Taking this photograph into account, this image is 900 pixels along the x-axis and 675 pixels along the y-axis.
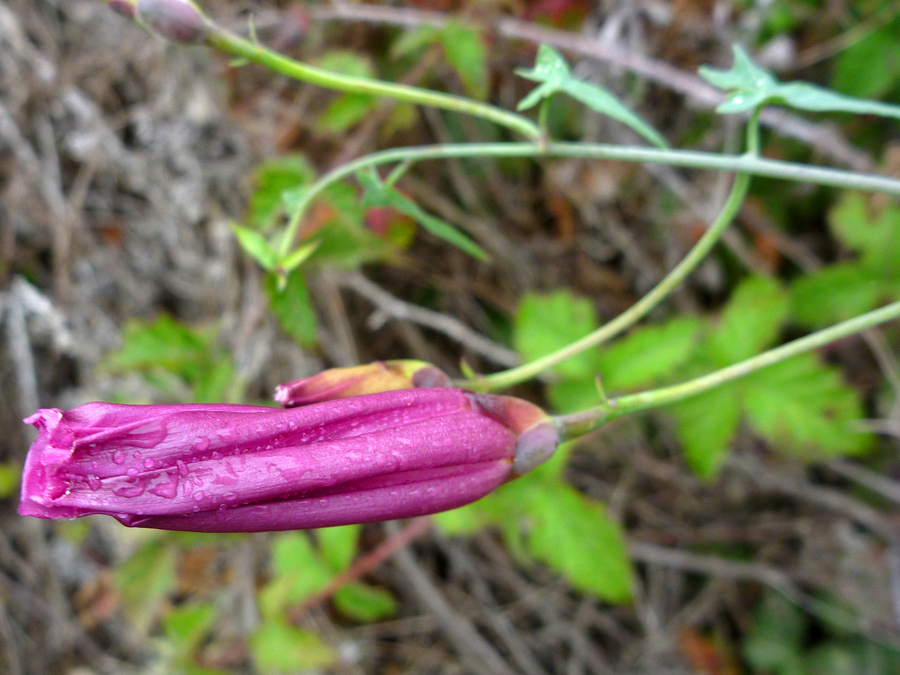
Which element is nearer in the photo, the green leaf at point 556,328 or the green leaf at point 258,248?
the green leaf at point 258,248

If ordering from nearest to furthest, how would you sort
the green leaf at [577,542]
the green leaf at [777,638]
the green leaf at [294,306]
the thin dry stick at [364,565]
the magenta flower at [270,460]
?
the magenta flower at [270,460] < the green leaf at [294,306] < the green leaf at [577,542] < the thin dry stick at [364,565] < the green leaf at [777,638]

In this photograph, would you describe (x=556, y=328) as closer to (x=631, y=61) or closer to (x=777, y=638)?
(x=631, y=61)

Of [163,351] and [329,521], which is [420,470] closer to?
[329,521]

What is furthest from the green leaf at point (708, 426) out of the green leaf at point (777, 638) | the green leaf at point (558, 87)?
the green leaf at point (777, 638)

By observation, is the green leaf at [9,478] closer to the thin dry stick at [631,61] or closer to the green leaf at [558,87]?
the thin dry stick at [631,61]

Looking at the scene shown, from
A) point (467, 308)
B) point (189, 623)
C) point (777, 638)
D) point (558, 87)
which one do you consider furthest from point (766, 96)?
point (189, 623)

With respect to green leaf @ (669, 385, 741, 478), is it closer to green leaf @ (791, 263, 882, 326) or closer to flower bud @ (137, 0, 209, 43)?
green leaf @ (791, 263, 882, 326)

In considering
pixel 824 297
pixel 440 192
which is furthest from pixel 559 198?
pixel 824 297
